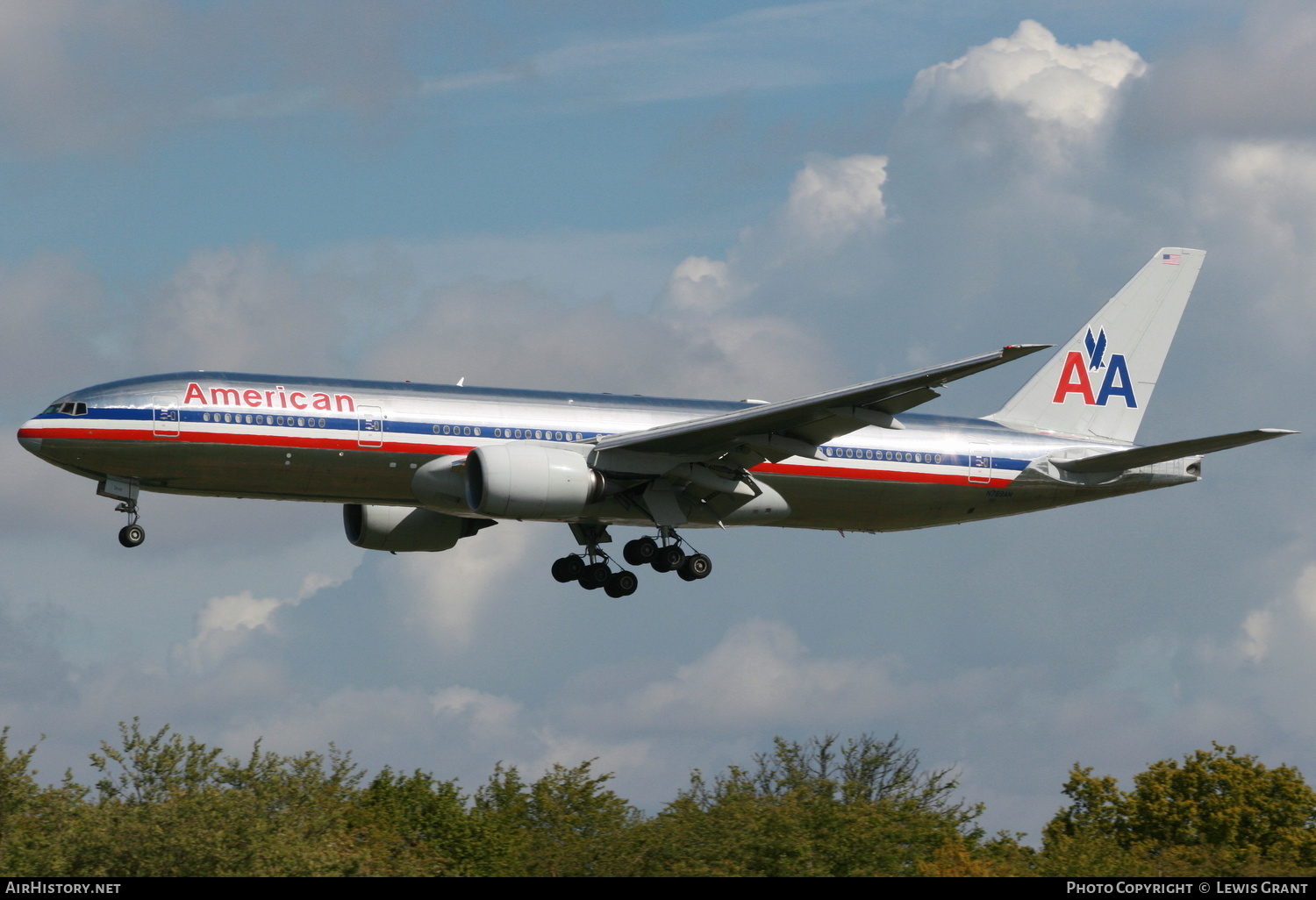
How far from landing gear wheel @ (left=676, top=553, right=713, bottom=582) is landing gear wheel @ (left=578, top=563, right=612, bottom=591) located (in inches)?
95.8

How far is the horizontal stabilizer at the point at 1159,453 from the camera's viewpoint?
40688 mm

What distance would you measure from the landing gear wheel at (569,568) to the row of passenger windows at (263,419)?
963cm

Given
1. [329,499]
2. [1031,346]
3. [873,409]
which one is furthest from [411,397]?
[1031,346]

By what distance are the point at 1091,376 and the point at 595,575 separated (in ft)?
55.7

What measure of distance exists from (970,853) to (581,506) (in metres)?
18.9

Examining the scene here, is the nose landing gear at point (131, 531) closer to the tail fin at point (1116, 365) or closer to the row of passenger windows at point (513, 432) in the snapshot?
the row of passenger windows at point (513, 432)

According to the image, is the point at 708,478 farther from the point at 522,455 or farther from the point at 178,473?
the point at 178,473

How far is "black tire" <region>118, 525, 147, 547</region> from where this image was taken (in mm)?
42125

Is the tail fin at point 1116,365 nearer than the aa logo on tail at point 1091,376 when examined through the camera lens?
Yes

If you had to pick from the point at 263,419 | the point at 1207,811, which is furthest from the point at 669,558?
the point at 1207,811

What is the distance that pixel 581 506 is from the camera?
4241 cm

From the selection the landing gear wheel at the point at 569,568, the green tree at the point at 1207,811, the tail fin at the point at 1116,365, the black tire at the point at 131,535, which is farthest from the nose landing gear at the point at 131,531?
the green tree at the point at 1207,811

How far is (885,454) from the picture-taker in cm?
4703

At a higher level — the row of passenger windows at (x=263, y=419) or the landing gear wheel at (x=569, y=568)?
the row of passenger windows at (x=263, y=419)
